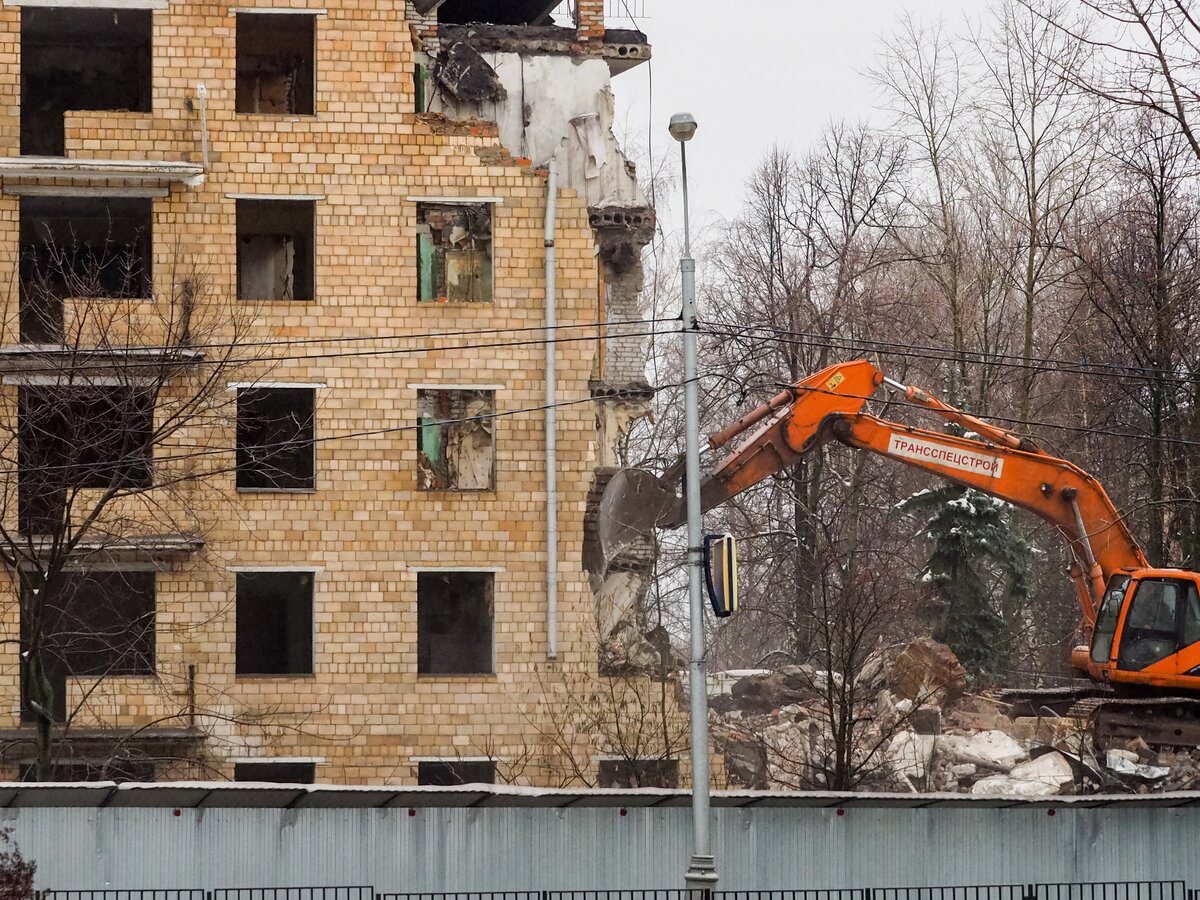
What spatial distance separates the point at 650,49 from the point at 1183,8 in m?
8.85

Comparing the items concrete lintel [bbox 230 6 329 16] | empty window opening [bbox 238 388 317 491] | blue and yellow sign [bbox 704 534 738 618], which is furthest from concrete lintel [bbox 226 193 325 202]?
blue and yellow sign [bbox 704 534 738 618]

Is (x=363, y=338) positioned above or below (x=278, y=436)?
above

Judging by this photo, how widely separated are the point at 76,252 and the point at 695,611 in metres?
15.1

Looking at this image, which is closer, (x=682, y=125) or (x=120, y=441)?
(x=682, y=125)

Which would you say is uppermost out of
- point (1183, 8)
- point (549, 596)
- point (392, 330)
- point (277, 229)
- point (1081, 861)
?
point (1183, 8)

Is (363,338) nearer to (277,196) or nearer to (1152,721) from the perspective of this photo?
(277,196)

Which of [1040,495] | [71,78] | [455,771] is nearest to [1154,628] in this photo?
[1040,495]

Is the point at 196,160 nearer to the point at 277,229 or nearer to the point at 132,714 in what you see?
the point at 277,229

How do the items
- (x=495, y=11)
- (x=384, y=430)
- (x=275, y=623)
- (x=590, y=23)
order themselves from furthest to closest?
1. (x=495, y=11)
2. (x=590, y=23)
3. (x=275, y=623)
4. (x=384, y=430)

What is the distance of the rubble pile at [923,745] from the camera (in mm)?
27109

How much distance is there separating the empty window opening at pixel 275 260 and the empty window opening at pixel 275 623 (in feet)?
16.1

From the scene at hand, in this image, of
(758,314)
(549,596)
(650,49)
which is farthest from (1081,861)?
(758,314)

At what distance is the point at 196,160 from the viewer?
28.2 metres

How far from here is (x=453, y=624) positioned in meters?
29.3
